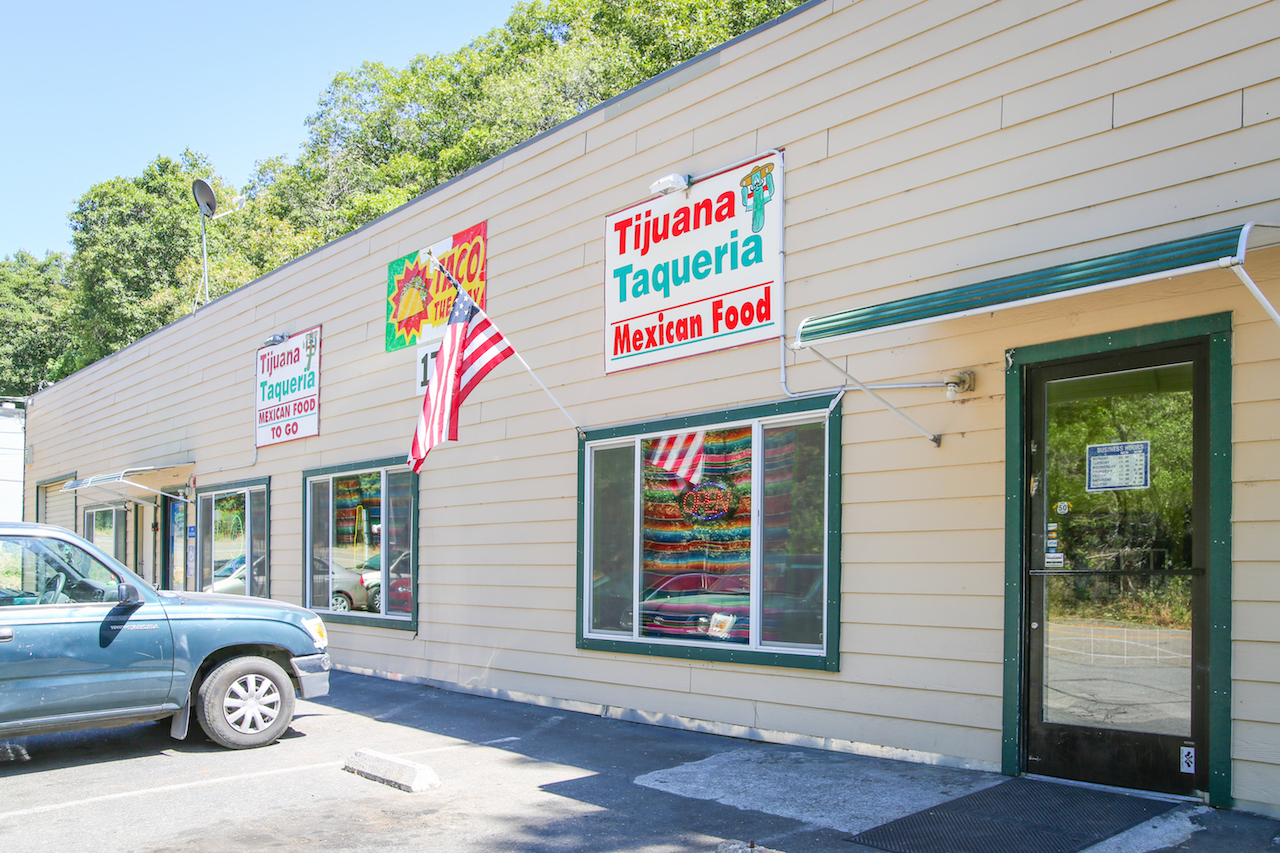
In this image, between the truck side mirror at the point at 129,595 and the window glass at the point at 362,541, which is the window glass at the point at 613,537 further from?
the truck side mirror at the point at 129,595

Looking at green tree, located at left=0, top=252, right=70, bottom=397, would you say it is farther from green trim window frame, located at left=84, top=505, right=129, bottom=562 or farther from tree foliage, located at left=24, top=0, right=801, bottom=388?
green trim window frame, located at left=84, top=505, right=129, bottom=562

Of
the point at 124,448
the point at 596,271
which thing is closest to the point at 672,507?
the point at 596,271

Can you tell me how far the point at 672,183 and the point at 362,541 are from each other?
6.37m

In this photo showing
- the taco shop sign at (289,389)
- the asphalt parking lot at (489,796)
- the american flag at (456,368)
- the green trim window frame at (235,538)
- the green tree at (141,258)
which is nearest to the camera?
the asphalt parking lot at (489,796)

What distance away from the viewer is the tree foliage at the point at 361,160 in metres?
29.5

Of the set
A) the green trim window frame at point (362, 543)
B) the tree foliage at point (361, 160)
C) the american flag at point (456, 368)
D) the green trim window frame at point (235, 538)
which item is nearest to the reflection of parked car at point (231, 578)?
the green trim window frame at point (235, 538)

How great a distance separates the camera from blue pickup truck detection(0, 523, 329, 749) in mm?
6742

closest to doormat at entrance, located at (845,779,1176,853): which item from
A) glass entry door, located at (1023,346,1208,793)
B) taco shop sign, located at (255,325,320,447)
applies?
glass entry door, located at (1023,346,1208,793)

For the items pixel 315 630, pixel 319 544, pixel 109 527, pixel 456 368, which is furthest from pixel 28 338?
pixel 315 630

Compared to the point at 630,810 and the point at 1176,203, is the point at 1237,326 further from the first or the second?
the point at 630,810

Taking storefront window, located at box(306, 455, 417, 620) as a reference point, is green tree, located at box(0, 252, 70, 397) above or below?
above

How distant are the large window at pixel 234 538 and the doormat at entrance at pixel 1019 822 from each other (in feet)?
36.5

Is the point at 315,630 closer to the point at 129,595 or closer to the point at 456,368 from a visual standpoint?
A: the point at 129,595

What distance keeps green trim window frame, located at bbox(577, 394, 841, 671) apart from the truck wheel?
2530 mm
